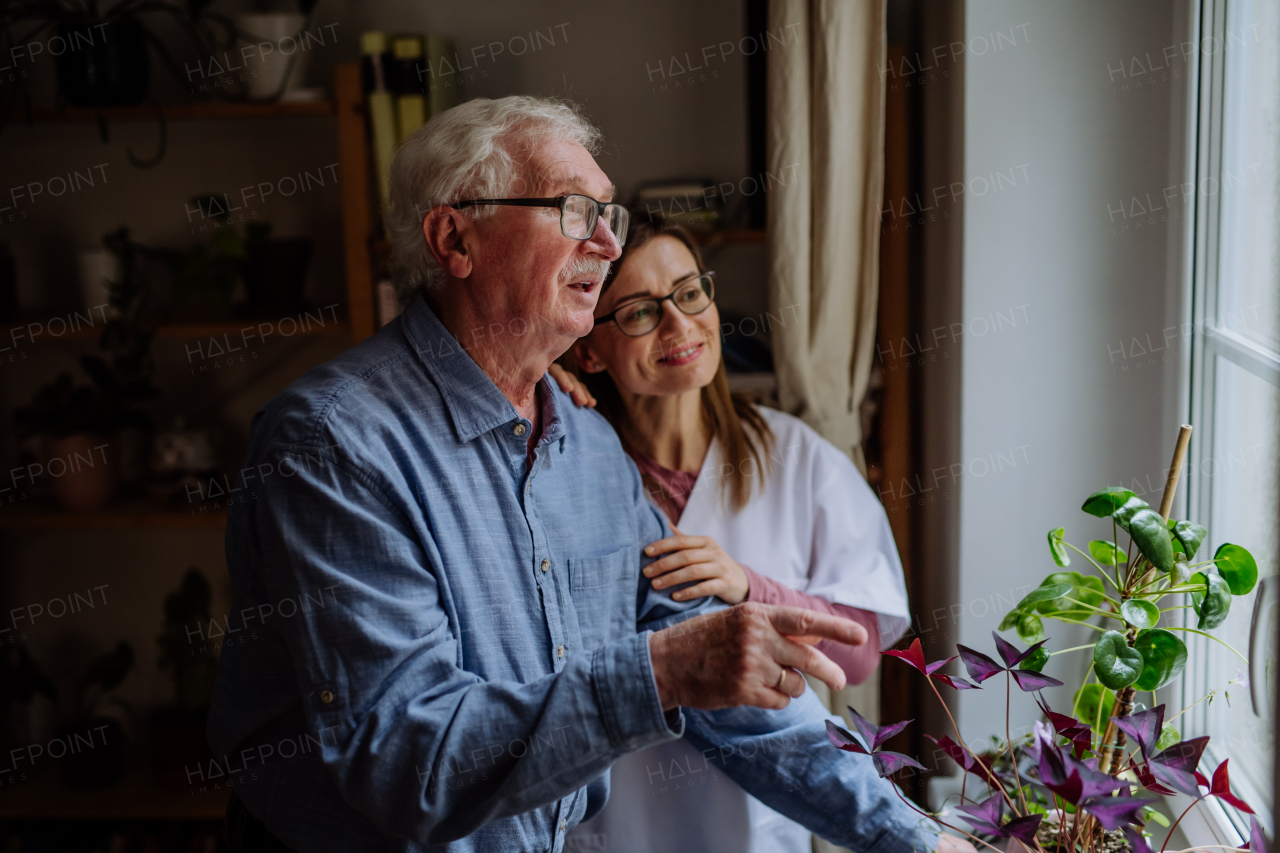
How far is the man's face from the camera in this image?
4.03ft

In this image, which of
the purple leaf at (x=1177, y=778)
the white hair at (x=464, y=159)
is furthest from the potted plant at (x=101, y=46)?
the purple leaf at (x=1177, y=778)

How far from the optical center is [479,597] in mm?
1149

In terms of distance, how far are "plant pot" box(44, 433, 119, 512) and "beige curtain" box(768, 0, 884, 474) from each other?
62.5 inches

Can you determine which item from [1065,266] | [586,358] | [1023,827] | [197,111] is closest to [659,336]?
[586,358]

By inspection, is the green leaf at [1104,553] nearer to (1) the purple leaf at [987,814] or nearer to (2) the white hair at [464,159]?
(1) the purple leaf at [987,814]

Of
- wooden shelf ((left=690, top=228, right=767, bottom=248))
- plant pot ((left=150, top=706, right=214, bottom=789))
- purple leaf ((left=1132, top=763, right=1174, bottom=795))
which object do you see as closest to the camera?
purple leaf ((left=1132, top=763, right=1174, bottom=795))

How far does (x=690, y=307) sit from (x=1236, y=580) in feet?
2.93

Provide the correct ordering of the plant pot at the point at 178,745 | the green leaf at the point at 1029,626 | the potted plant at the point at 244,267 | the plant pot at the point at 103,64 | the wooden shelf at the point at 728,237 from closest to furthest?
the green leaf at the point at 1029,626 → the wooden shelf at the point at 728,237 → the plant pot at the point at 103,64 → the potted plant at the point at 244,267 → the plant pot at the point at 178,745

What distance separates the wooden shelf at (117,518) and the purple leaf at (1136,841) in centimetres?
189

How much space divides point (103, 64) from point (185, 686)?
1.46 m

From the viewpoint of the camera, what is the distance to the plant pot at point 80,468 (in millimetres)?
2266

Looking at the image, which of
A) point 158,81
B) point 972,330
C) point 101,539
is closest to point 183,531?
point 101,539

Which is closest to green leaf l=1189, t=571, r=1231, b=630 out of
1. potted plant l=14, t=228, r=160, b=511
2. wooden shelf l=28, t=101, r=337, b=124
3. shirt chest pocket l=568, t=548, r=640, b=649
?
shirt chest pocket l=568, t=548, r=640, b=649

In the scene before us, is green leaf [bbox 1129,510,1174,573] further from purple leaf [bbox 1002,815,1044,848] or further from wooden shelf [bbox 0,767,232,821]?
wooden shelf [bbox 0,767,232,821]
